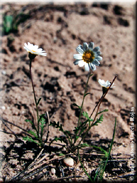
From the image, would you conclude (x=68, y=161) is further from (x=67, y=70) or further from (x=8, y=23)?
(x=8, y=23)

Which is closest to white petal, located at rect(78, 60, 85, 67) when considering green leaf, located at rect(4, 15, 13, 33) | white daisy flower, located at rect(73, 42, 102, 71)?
white daisy flower, located at rect(73, 42, 102, 71)

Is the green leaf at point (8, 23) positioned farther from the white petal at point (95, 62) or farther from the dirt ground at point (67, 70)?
the white petal at point (95, 62)

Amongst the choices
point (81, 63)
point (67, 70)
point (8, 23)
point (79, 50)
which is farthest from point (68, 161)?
point (8, 23)

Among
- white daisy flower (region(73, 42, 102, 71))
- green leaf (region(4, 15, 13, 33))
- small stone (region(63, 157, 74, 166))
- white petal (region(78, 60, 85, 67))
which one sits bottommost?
small stone (region(63, 157, 74, 166))

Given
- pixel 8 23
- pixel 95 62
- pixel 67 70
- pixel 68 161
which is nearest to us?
pixel 95 62

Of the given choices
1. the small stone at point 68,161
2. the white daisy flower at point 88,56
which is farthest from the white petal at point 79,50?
the small stone at point 68,161

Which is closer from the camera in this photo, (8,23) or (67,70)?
(67,70)

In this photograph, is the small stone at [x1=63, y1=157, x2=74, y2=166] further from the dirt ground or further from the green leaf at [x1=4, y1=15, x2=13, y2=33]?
the green leaf at [x1=4, y1=15, x2=13, y2=33]

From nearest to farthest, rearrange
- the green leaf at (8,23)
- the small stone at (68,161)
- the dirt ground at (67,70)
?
the small stone at (68,161), the dirt ground at (67,70), the green leaf at (8,23)

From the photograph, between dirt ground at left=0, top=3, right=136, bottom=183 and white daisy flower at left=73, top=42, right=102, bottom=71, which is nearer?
white daisy flower at left=73, top=42, right=102, bottom=71

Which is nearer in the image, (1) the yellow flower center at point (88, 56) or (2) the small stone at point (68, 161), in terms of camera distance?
(1) the yellow flower center at point (88, 56)
